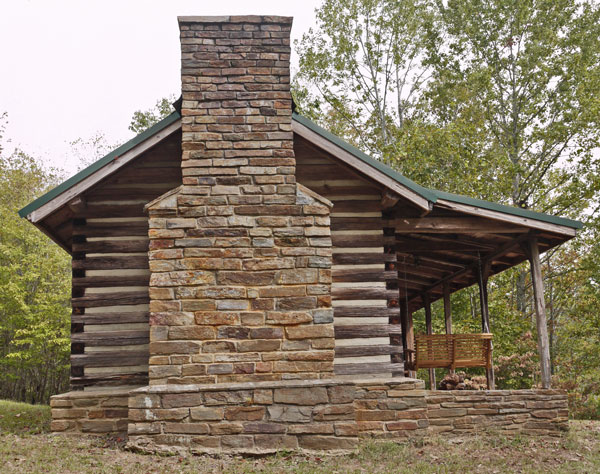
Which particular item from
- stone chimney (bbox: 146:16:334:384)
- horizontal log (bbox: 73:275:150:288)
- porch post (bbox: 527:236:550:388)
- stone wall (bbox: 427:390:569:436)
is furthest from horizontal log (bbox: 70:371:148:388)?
porch post (bbox: 527:236:550:388)

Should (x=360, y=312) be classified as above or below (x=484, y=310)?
below

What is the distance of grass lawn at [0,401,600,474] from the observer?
23.3ft

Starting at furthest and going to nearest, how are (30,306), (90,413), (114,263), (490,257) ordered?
(30,306)
(490,257)
(114,263)
(90,413)

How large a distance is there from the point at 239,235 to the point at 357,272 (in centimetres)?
244

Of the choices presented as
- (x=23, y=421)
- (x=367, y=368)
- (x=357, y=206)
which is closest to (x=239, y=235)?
(x=357, y=206)

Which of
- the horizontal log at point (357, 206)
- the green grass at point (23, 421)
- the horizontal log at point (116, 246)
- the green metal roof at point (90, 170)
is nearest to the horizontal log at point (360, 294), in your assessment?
the horizontal log at point (357, 206)

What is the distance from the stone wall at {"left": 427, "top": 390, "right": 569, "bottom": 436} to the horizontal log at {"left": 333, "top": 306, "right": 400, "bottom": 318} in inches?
60.0

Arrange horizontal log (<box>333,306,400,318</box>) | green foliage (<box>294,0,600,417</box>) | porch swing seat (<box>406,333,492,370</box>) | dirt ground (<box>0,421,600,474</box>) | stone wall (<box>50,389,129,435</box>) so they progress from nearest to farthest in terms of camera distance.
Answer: dirt ground (<box>0,421,600,474</box>)
stone wall (<box>50,389,129,435</box>)
horizontal log (<box>333,306,400,318</box>)
porch swing seat (<box>406,333,492,370</box>)
green foliage (<box>294,0,600,417</box>)

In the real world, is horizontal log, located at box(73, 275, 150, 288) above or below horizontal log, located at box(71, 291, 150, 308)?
above

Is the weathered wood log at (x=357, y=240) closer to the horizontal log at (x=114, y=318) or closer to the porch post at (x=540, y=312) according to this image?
the porch post at (x=540, y=312)

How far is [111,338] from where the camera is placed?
981cm

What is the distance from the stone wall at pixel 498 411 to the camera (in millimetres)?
9844

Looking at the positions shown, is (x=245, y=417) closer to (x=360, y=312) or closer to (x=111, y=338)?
(x=360, y=312)

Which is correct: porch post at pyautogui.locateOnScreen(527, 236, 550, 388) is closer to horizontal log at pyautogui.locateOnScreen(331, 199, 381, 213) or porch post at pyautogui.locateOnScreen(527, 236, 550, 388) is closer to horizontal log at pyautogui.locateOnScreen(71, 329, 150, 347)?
horizontal log at pyautogui.locateOnScreen(331, 199, 381, 213)
